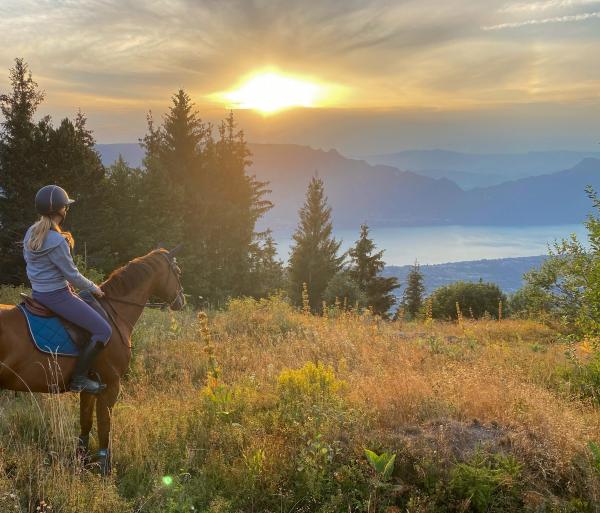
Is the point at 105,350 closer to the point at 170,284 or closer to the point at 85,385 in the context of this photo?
the point at 85,385

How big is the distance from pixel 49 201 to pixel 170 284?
220 cm

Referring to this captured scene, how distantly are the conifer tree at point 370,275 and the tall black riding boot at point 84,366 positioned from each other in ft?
135

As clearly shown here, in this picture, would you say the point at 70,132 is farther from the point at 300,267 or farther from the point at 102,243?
the point at 300,267

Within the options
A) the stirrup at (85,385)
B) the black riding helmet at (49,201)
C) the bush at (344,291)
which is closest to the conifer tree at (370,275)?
the bush at (344,291)

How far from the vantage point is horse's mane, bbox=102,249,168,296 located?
590cm

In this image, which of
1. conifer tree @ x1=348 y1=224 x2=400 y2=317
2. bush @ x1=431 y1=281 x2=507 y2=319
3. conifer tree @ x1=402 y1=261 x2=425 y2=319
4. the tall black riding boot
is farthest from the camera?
Result: conifer tree @ x1=402 y1=261 x2=425 y2=319

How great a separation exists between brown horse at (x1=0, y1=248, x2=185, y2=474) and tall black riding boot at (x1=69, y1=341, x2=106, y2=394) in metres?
0.10

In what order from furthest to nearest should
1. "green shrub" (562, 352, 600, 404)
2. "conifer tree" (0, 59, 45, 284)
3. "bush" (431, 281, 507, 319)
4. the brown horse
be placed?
1. "bush" (431, 281, 507, 319)
2. "conifer tree" (0, 59, 45, 284)
3. "green shrub" (562, 352, 600, 404)
4. the brown horse

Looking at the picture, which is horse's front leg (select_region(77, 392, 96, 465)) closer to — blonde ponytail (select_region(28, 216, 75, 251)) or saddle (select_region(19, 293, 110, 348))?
saddle (select_region(19, 293, 110, 348))

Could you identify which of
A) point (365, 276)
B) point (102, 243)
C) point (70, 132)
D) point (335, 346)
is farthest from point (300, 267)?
point (335, 346)

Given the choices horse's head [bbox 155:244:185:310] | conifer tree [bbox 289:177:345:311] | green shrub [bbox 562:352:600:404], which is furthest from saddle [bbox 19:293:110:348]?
conifer tree [bbox 289:177:345:311]

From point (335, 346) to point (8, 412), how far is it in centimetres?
640

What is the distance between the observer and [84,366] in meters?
5.26

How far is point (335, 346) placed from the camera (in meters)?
10.0
